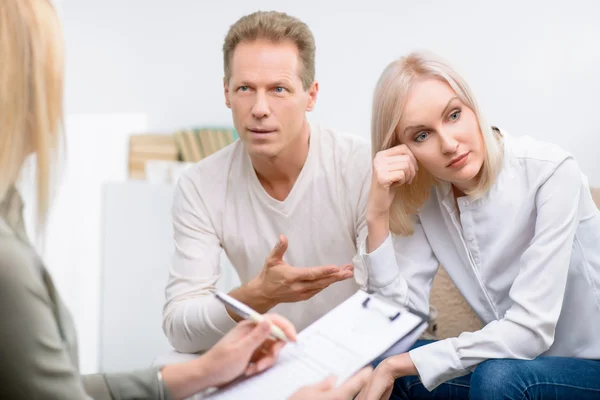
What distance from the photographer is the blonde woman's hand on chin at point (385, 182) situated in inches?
54.4

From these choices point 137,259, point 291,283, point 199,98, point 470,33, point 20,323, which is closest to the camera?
point 20,323

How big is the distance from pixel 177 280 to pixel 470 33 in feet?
4.13

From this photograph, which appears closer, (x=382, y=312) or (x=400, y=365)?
(x=382, y=312)

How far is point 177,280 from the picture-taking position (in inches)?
63.3

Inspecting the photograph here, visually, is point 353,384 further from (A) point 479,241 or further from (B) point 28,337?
(A) point 479,241

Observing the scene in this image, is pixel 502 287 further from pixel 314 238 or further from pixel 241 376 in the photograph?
pixel 241 376

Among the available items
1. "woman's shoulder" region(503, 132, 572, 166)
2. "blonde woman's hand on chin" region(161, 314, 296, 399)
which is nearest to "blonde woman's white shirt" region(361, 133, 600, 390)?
"woman's shoulder" region(503, 132, 572, 166)

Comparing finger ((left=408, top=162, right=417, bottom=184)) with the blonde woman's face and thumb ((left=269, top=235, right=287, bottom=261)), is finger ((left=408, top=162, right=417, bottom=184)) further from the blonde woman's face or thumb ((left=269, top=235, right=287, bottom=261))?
thumb ((left=269, top=235, right=287, bottom=261))

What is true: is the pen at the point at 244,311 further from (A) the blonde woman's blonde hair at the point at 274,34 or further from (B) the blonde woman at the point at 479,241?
(A) the blonde woman's blonde hair at the point at 274,34

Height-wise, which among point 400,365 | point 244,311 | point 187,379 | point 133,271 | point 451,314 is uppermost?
point 244,311

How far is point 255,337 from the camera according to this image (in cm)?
97

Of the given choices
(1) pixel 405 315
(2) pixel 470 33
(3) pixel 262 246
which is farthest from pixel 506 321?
(2) pixel 470 33

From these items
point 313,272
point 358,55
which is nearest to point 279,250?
point 313,272

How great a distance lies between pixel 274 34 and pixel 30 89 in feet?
2.87
